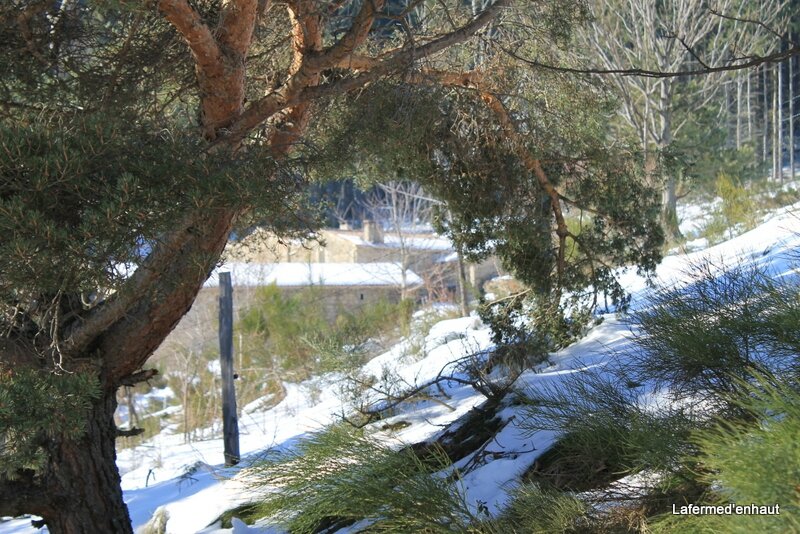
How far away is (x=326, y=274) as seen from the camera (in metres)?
25.0

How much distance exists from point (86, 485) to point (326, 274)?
20.2 metres

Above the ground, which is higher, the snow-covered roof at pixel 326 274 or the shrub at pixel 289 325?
the snow-covered roof at pixel 326 274

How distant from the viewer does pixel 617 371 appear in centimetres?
418

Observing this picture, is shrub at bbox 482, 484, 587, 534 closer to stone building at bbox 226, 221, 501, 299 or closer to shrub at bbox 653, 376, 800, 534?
shrub at bbox 653, 376, 800, 534

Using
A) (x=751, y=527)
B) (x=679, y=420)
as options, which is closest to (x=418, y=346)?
(x=679, y=420)

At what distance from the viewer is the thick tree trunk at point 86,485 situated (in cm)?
481

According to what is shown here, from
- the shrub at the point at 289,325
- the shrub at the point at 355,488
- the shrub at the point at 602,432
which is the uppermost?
the shrub at the point at 602,432

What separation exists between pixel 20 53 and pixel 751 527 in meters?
4.86

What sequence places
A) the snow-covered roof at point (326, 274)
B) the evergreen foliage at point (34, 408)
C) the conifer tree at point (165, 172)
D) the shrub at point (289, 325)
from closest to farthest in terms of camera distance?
1. the conifer tree at point (165, 172)
2. the evergreen foliage at point (34, 408)
3. the shrub at point (289, 325)
4. the snow-covered roof at point (326, 274)

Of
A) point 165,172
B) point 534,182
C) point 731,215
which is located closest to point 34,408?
point 165,172

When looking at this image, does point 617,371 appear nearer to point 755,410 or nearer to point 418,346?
point 755,410

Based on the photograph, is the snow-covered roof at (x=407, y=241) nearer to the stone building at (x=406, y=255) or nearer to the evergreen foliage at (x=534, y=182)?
the stone building at (x=406, y=255)

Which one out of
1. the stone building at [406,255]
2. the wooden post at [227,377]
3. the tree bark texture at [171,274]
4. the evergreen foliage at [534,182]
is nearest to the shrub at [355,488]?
the tree bark texture at [171,274]

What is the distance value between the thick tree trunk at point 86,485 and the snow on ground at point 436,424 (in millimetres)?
745
